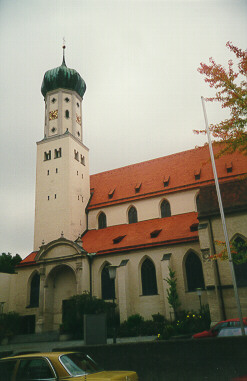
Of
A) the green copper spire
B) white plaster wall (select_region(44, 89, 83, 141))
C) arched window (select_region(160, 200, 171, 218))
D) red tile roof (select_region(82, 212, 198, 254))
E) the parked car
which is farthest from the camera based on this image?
the green copper spire

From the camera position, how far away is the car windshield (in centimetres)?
Answer: 623

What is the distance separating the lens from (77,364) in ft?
21.3

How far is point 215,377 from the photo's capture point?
8.30 m

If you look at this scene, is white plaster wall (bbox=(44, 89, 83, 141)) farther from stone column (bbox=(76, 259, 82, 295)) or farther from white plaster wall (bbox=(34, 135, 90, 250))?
stone column (bbox=(76, 259, 82, 295))

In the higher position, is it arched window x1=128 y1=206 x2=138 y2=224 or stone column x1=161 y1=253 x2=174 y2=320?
arched window x1=128 y1=206 x2=138 y2=224

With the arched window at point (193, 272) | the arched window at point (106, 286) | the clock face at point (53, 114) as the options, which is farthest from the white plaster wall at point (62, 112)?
the arched window at point (193, 272)

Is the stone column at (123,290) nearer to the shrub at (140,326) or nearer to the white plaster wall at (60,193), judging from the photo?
the shrub at (140,326)

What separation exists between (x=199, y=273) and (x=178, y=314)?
3262 mm

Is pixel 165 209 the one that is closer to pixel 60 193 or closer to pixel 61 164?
pixel 60 193

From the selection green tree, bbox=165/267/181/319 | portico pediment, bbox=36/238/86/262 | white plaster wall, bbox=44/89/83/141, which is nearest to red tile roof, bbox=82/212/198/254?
portico pediment, bbox=36/238/86/262

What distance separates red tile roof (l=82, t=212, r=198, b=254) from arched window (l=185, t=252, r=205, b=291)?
143cm

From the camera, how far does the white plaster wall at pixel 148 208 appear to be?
100ft

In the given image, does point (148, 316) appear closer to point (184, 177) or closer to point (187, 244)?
point (187, 244)

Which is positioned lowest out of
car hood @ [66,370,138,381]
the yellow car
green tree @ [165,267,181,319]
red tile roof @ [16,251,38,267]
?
car hood @ [66,370,138,381]
